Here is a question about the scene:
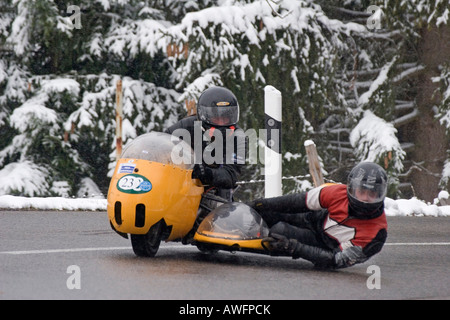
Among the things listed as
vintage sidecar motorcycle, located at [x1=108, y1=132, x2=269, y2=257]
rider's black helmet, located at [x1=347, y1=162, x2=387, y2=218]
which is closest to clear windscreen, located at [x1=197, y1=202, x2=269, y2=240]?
vintage sidecar motorcycle, located at [x1=108, y1=132, x2=269, y2=257]

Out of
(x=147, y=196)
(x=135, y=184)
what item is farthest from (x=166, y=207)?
(x=135, y=184)

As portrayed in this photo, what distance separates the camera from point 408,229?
11.0m

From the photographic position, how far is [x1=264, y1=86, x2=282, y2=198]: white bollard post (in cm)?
1030

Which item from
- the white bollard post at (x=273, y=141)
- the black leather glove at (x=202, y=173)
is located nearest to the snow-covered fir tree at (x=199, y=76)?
the white bollard post at (x=273, y=141)

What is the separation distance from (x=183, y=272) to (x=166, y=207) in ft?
2.31

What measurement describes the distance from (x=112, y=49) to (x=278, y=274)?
1268 centimetres

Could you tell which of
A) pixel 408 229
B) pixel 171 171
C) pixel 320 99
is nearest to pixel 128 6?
pixel 320 99

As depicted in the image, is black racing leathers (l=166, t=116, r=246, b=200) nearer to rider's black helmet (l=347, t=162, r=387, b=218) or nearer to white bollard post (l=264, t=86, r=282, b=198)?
rider's black helmet (l=347, t=162, r=387, b=218)

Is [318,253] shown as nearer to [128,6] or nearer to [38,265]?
[38,265]

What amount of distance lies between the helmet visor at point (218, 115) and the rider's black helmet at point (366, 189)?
128 centimetres

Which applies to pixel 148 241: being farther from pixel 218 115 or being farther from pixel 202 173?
pixel 218 115

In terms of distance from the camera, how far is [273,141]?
10.3 meters

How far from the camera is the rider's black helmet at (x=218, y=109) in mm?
7691

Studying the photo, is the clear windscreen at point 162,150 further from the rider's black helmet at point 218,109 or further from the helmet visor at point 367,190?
the helmet visor at point 367,190
